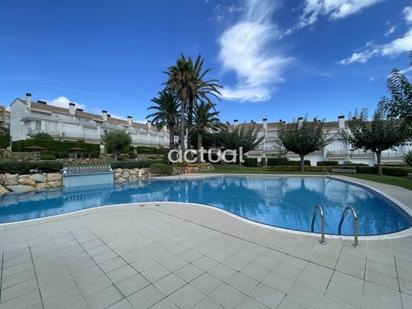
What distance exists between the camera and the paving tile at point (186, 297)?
2252 mm

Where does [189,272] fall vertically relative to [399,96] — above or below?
below

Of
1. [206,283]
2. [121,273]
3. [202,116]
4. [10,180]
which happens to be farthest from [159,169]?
[206,283]

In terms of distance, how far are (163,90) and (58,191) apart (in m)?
15.5

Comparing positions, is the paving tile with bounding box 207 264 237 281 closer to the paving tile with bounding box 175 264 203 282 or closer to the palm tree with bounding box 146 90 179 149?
the paving tile with bounding box 175 264 203 282

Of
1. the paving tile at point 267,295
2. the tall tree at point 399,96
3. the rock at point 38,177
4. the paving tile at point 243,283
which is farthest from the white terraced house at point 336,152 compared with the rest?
the paving tile at point 267,295

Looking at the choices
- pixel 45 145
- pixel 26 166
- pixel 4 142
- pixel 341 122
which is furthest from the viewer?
pixel 341 122

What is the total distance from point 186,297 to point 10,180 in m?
14.7

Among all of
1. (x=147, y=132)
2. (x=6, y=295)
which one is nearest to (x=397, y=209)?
(x=6, y=295)

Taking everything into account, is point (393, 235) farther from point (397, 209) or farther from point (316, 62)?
point (316, 62)

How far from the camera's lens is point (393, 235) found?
434cm

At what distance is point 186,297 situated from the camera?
93.4 inches

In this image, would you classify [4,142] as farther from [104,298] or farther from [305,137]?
[305,137]

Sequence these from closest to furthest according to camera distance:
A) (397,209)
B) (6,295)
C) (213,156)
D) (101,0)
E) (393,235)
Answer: (6,295) → (393,235) → (397,209) → (101,0) → (213,156)

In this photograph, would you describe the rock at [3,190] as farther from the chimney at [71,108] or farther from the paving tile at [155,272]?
the chimney at [71,108]
